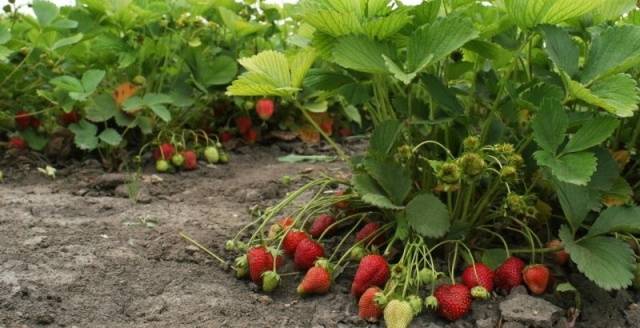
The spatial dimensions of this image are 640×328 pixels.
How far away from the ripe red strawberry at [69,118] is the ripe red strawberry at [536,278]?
188cm

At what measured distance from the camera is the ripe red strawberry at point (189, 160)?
288 centimetres

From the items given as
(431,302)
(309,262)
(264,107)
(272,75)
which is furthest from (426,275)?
(264,107)

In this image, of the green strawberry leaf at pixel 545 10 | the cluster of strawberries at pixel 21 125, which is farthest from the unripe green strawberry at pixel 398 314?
the cluster of strawberries at pixel 21 125

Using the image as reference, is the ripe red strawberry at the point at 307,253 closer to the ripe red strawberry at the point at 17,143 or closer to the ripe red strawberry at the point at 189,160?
the ripe red strawberry at the point at 189,160

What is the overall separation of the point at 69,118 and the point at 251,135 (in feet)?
2.40

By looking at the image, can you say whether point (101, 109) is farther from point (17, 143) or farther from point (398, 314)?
point (398, 314)

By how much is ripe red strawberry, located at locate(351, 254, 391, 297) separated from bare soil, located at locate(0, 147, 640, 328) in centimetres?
6

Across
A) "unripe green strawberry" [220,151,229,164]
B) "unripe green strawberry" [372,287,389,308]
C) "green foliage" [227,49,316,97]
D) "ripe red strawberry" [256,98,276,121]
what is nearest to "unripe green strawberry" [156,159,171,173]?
"unripe green strawberry" [220,151,229,164]

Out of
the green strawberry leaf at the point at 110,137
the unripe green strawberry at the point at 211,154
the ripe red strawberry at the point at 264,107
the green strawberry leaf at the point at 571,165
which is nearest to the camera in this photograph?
the green strawberry leaf at the point at 571,165

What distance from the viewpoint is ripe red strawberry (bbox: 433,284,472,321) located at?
1515 mm

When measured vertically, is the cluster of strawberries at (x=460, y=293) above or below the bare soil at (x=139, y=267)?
above

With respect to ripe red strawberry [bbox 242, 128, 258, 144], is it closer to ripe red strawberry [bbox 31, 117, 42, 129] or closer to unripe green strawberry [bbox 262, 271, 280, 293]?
ripe red strawberry [bbox 31, 117, 42, 129]

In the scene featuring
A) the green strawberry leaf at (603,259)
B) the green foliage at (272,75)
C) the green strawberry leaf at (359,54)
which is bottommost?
the green strawberry leaf at (603,259)

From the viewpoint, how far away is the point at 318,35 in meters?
1.60
